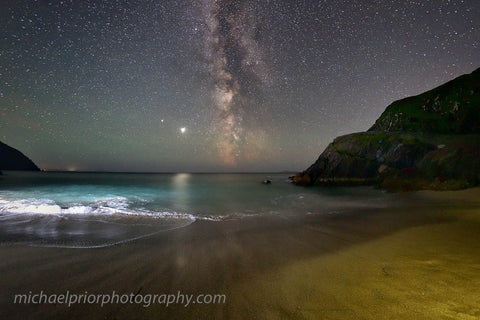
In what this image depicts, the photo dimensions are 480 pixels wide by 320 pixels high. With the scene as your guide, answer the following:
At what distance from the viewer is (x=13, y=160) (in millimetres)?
169375

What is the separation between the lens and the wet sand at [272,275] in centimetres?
291

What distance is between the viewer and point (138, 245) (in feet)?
19.7

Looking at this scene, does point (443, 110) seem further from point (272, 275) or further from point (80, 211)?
point (80, 211)

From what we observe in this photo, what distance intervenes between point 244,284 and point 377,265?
9.73 ft

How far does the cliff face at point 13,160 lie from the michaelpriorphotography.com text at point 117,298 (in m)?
243

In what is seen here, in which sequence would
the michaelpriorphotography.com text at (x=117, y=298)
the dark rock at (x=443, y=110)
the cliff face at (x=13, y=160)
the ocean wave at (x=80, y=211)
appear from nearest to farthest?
1. the michaelpriorphotography.com text at (x=117, y=298)
2. the ocean wave at (x=80, y=211)
3. the dark rock at (x=443, y=110)
4. the cliff face at (x=13, y=160)

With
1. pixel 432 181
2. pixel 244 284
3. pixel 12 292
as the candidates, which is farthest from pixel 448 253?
pixel 432 181

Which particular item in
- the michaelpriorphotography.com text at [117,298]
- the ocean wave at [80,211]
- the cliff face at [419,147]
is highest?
the cliff face at [419,147]

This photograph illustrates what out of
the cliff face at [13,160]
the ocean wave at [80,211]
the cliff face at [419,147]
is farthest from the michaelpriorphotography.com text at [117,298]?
the cliff face at [13,160]

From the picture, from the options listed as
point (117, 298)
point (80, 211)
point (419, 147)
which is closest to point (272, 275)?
point (117, 298)

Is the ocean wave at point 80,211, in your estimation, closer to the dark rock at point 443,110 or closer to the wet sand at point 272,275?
the wet sand at point 272,275

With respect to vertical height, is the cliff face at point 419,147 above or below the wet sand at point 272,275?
above

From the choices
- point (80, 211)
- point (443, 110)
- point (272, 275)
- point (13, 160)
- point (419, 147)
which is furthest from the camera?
point (13, 160)

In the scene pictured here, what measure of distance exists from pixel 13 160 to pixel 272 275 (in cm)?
25506
